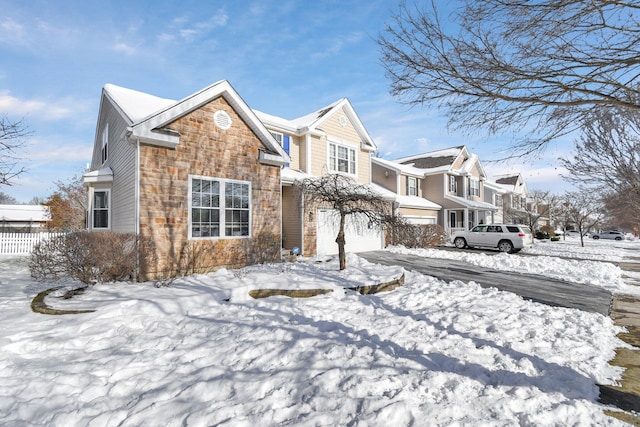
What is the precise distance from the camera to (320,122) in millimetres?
15898

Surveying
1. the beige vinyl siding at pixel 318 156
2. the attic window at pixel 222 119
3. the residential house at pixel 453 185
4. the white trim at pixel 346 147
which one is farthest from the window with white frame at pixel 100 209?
the residential house at pixel 453 185

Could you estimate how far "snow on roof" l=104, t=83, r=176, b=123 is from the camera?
9781 mm

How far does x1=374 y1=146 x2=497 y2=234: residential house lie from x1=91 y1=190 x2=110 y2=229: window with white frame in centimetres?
1911

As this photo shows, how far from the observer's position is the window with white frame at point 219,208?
938 cm

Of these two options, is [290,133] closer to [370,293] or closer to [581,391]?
[370,293]

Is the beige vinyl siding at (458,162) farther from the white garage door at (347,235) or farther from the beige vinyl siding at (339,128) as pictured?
the white garage door at (347,235)

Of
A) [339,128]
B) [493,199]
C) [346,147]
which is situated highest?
[339,128]

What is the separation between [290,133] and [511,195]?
114 ft

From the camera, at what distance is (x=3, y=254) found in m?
15.6

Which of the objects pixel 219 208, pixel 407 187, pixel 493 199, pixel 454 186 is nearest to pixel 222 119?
pixel 219 208

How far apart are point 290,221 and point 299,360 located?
10.3 meters

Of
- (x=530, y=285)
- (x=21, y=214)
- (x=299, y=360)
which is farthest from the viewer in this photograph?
(x=21, y=214)

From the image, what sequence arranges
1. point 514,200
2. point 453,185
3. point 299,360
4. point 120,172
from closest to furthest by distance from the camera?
point 299,360
point 120,172
point 453,185
point 514,200

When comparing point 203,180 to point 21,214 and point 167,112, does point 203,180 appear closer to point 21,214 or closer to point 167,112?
point 167,112
